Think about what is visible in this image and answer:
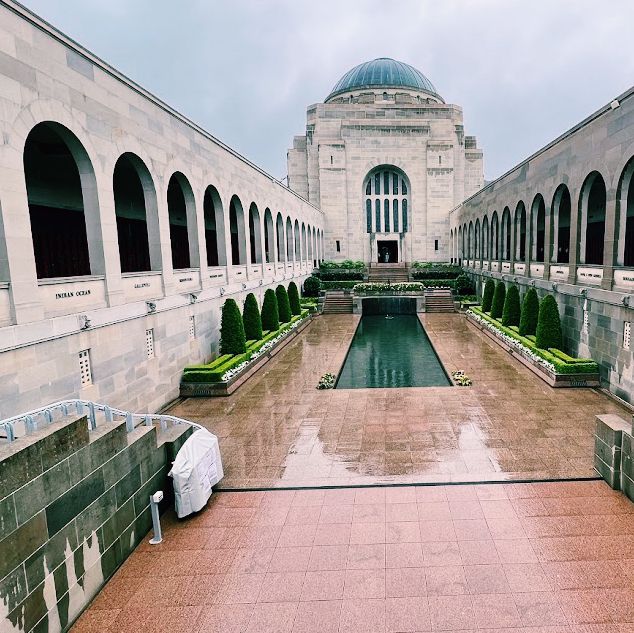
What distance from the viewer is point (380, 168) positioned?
4894 cm

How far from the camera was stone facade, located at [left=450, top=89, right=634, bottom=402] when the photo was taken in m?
13.2

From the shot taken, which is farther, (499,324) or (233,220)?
(233,220)

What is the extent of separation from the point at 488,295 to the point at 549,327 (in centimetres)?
1134

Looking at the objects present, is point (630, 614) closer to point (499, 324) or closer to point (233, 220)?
point (499, 324)

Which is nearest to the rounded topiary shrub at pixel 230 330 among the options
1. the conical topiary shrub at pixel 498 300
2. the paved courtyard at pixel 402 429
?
the paved courtyard at pixel 402 429

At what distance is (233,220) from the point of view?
2675 cm

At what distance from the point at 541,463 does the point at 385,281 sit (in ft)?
108

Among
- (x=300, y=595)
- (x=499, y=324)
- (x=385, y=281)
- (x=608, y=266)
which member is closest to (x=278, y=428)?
(x=300, y=595)

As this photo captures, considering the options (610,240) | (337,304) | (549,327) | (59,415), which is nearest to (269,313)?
(337,304)

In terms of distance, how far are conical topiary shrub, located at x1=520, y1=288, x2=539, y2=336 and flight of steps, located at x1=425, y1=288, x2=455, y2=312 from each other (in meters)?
13.3

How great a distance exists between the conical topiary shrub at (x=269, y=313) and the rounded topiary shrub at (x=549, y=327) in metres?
12.4

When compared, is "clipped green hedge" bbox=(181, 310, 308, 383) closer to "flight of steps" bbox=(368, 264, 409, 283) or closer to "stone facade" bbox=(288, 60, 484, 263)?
"flight of steps" bbox=(368, 264, 409, 283)

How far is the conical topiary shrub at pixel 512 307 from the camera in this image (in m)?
22.9

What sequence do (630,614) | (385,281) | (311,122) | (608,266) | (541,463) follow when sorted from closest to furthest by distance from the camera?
1. (630,614)
2. (541,463)
3. (608,266)
4. (385,281)
5. (311,122)
